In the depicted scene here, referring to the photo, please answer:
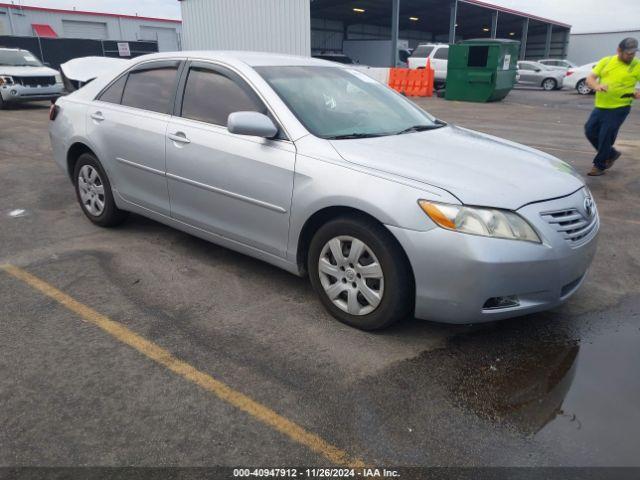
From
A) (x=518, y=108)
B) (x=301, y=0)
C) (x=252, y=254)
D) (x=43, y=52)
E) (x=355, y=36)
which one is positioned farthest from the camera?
(x=355, y=36)

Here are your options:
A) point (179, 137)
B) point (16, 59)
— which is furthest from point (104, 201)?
point (16, 59)

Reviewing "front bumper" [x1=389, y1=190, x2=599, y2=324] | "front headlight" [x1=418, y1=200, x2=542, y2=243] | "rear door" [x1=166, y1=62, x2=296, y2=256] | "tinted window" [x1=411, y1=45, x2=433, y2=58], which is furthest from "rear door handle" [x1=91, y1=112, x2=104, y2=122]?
"tinted window" [x1=411, y1=45, x2=433, y2=58]

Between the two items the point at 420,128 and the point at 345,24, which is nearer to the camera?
the point at 420,128

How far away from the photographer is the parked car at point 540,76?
2603 cm

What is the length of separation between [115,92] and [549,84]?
2617 centimetres

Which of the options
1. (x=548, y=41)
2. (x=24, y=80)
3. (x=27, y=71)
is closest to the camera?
(x=24, y=80)

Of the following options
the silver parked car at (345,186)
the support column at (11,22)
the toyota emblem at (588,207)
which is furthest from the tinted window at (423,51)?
the support column at (11,22)

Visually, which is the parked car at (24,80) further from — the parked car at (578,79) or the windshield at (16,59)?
the parked car at (578,79)

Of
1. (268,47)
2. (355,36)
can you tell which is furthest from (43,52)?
(355,36)

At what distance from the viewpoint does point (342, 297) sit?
3.29 metres

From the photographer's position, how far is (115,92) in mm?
4707

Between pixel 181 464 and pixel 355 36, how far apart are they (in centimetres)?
4672

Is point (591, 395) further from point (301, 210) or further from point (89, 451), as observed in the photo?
point (89, 451)

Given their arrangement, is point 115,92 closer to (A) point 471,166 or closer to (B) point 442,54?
(A) point 471,166
